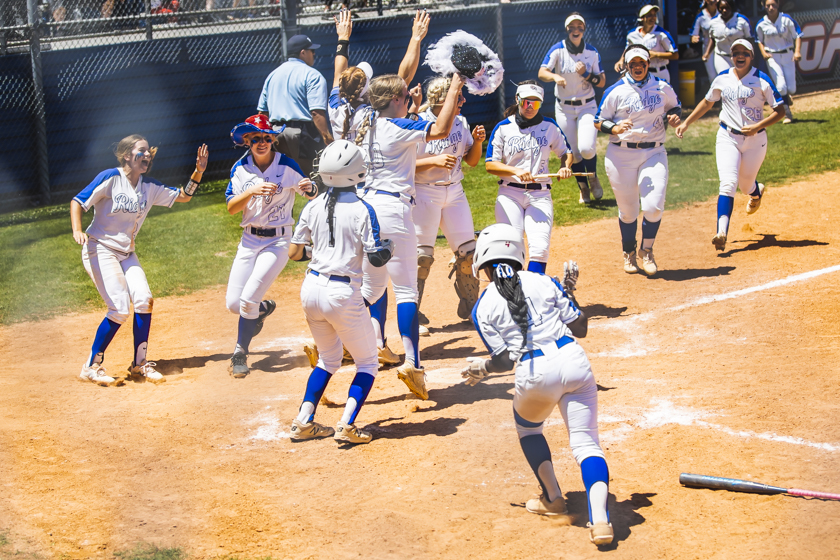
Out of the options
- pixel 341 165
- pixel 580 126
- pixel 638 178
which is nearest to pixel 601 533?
pixel 341 165

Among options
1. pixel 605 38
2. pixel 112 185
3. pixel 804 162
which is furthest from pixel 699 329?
pixel 605 38

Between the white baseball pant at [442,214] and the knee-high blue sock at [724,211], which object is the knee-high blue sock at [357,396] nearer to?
the white baseball pant at [442,214]

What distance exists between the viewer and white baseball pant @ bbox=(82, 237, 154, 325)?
6852mm

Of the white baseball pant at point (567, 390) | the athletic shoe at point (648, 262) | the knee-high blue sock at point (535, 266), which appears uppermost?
the white baseball pant at point (567, 390)

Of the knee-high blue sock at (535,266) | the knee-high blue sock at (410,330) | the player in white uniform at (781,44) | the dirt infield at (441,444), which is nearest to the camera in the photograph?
the dirt infield at (441,444)

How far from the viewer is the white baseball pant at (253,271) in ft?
22.6

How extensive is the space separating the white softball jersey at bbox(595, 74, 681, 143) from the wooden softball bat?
187 inches

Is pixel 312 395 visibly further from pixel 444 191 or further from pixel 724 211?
pixel 724 211

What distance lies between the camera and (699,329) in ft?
23.3

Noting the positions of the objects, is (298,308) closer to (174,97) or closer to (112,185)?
(112,185)

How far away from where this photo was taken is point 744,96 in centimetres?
888

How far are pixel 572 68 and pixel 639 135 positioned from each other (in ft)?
11.6

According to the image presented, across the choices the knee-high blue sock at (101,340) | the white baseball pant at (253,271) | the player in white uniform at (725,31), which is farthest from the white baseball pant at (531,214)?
the player in white uniform at (725,31)

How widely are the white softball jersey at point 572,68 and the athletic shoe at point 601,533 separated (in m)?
8.69
